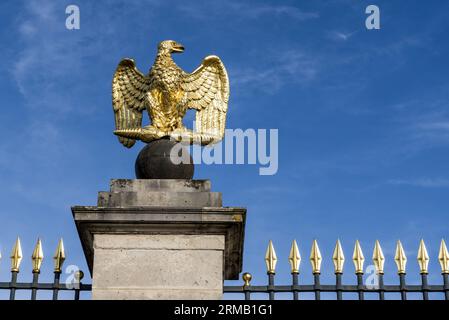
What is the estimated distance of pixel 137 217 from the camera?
914 cm

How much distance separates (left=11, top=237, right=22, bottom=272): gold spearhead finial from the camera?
31.6 ft

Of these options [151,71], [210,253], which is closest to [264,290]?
[210,253]

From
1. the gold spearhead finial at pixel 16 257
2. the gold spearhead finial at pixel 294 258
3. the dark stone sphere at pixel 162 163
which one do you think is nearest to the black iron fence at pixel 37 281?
the gold spearhead finial at pixel 16 257

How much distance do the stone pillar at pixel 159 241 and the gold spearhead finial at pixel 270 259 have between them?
55cm

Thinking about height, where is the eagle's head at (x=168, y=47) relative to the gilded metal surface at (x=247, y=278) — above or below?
above

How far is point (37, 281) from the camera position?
9.53 meters

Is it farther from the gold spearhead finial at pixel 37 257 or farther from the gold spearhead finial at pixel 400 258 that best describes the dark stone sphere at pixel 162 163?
the gold spearhead finial at pixel 400 258

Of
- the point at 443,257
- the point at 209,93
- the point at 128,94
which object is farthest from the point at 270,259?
the point at 128,94

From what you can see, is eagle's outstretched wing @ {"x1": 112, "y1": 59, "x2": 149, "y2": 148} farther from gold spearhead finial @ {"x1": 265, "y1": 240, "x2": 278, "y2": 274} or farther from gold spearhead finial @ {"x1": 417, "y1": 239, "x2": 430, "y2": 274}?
gold spearhead finial @ {"x1": 417, "y1": 239, "x2": 430, "y2": 274}

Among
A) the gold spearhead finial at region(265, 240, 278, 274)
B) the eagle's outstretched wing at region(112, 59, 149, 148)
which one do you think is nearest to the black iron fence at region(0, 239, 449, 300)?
the gold spearhead finial at region(265, 240, 278, 274)

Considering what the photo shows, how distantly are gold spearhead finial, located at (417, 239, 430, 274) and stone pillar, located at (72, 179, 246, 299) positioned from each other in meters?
2.21

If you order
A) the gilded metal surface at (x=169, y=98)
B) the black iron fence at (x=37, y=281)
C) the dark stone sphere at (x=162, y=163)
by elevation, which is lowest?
the black iron fence at (x=37, y=281)

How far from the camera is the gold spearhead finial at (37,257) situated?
31.6 feet
